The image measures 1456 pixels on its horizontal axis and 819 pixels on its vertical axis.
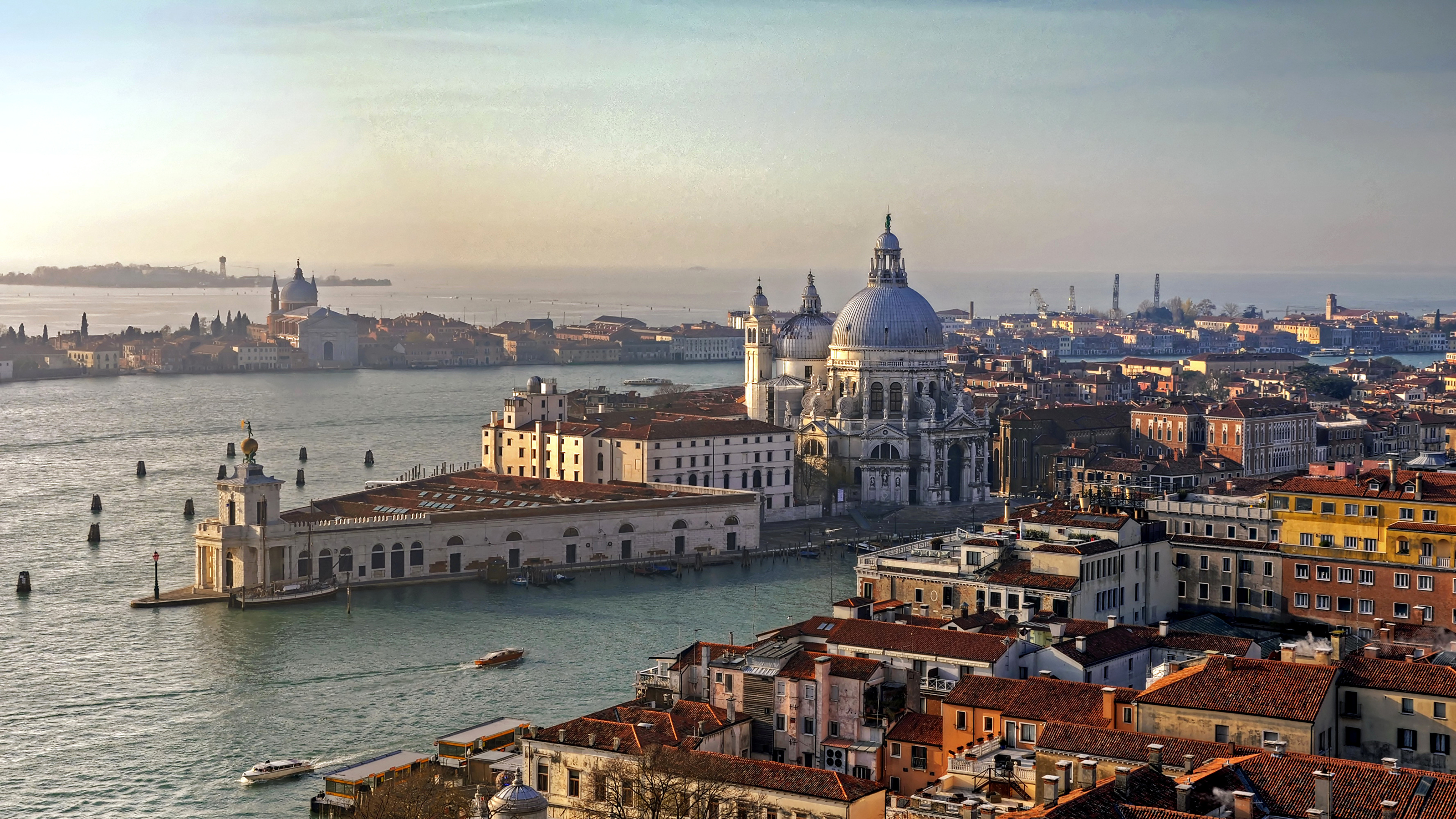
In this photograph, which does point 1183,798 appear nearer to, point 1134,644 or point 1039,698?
point 1039,698

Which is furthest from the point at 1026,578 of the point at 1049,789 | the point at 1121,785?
the point at 1121,785

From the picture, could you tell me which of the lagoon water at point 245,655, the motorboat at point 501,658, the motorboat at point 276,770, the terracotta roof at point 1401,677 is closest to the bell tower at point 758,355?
the lagoon water at point 245,655

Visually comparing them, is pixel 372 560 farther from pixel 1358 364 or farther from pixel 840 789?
pixel 1358 364

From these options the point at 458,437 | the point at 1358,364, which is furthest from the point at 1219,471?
the point at 1358,364

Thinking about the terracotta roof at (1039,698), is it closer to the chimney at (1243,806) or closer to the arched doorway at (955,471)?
the chimney at (1243,806)

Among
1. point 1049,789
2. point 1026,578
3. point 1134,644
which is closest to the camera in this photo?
point 1049,789

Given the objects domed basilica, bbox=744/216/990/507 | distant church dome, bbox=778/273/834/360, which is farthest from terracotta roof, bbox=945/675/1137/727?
distant church dome, bbox=778/273/834/360
